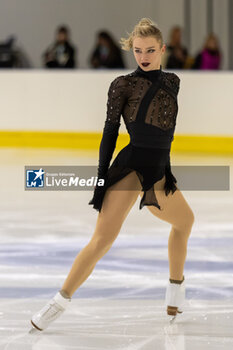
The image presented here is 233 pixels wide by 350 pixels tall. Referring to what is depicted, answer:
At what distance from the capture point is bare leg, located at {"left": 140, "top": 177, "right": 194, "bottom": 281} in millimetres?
2832

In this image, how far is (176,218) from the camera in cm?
288

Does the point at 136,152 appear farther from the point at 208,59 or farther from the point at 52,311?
the point at 208,59

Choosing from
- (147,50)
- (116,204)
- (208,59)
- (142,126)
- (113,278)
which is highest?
(147,50)

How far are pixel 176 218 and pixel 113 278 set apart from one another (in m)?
0.89

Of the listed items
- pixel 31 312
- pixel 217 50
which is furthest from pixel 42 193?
pixel 217 50

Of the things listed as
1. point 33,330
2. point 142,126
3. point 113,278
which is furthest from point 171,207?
point 113,278

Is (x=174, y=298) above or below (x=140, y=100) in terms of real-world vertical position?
below

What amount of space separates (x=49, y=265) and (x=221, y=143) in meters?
4.51

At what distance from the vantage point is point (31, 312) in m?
3.07

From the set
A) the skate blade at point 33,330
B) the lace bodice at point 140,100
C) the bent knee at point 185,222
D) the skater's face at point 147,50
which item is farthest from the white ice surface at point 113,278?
the skater's face at point 147,50

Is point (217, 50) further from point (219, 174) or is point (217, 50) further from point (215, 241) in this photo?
point (215, 241)

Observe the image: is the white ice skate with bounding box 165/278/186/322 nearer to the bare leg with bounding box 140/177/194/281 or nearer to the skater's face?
the bare leg with bounding box 140/177/194/281

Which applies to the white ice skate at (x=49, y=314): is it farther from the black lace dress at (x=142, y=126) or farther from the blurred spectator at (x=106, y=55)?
the blurred spectator at (x=106, y=55)

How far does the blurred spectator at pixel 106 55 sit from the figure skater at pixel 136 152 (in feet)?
20.1
